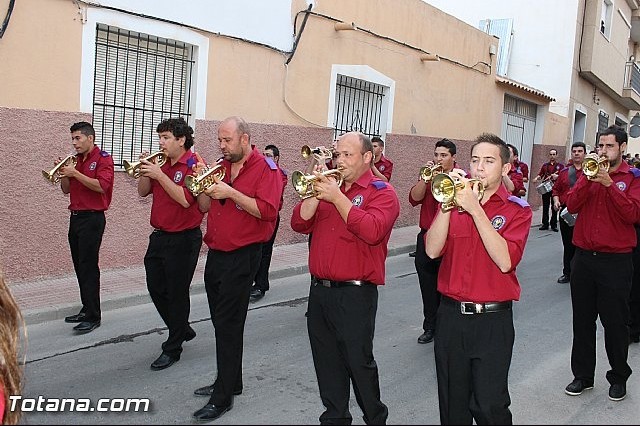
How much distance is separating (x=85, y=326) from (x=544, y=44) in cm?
1971

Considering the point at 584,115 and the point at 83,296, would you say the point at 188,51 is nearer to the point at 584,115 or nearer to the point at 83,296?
the point at 83,296

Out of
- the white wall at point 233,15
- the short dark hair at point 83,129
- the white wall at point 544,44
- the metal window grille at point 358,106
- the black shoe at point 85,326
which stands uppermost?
the white wall at point 544,44

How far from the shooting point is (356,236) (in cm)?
414

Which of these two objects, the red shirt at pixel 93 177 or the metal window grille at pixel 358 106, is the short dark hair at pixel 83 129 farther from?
the metal window grille at pixel 358 106

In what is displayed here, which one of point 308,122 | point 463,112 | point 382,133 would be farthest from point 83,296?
point 463,112

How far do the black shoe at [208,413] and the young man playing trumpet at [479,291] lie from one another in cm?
171

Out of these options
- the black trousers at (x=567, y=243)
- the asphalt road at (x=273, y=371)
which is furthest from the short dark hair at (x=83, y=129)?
the black trousers at (x=567, y=243)

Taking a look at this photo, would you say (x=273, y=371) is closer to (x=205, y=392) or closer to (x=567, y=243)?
(x=205, y=392)

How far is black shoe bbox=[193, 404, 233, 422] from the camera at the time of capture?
466 cm

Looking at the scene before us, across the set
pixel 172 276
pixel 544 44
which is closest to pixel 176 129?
pixel 172 276

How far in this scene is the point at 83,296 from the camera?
22.5ft

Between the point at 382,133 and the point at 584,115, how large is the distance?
13.9m

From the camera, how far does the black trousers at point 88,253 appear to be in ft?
22.2

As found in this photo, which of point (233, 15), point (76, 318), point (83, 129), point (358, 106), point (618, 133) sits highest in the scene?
point (233, 15)
